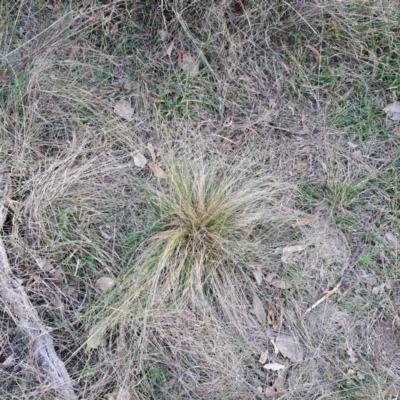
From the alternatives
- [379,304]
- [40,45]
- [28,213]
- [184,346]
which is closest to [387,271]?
[379,304]

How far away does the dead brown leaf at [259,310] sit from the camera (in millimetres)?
2404

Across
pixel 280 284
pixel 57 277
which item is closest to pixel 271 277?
pixel 280 284

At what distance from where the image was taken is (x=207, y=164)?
2.59 metres

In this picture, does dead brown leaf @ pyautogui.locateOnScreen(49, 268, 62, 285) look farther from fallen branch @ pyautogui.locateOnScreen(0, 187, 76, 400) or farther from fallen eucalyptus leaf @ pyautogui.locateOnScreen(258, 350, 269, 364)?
fallen eucalyptus leaf @ pyautogui.locateOnScreen(258, 350, 269, 364)

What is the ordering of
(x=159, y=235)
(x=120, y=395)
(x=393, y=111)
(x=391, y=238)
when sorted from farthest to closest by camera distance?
(x=393, y=111) → (x=391, y=238) → (x=159, y=235) → (x=120, y=395)

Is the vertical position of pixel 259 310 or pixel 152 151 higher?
pixel 152 151

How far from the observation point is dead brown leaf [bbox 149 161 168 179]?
258 cm

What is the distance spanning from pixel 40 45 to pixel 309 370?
227cm

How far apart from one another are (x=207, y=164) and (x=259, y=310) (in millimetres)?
813

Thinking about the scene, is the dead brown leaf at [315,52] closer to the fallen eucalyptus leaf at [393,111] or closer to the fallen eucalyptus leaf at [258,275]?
the fallen eucalyptus leaf at [393,111]

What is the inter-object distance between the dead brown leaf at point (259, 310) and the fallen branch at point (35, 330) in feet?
3.08

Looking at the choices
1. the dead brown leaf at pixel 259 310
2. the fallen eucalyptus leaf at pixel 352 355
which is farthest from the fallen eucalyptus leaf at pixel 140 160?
the fallen eucalyptus leaf at pixel 352 355

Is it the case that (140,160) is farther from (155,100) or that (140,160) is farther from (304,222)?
(304,222)

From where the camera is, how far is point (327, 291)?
249 centimetres
